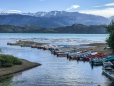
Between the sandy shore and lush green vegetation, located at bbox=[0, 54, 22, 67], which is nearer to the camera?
the sandy shore

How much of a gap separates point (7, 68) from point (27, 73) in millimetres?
5460

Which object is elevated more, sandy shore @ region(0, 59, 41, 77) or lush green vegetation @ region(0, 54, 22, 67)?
lush green vegetation @ region(0, 54, 22, 67)

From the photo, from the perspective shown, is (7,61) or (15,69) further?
(7,61)

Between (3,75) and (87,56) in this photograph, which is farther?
(87,56)

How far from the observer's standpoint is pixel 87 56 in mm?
91375

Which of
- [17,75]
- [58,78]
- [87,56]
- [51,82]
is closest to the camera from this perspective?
[51,82]

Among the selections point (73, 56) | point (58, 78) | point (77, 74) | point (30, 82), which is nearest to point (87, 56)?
point (73, 56)

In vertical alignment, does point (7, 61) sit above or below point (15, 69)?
above

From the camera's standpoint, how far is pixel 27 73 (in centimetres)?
6288

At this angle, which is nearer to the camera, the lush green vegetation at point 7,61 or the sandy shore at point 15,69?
the sandy shore at point 15,69

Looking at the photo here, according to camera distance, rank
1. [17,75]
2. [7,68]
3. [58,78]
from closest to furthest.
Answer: [58,78] < [17,75] < [7,68]

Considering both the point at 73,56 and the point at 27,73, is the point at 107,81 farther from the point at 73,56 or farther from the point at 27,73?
the point at 73,56

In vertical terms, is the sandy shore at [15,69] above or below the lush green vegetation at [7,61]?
below

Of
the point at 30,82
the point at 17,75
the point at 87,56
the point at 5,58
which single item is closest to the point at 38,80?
the point at 30,82
